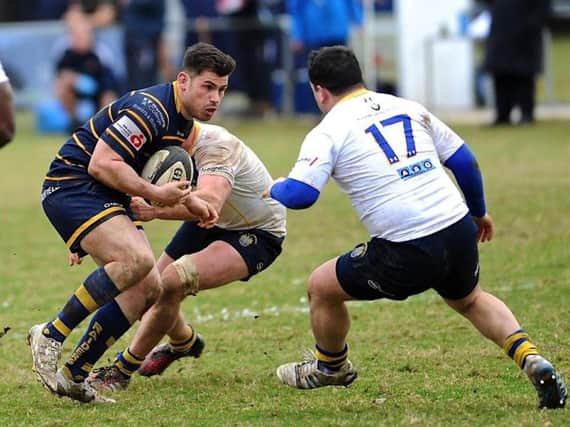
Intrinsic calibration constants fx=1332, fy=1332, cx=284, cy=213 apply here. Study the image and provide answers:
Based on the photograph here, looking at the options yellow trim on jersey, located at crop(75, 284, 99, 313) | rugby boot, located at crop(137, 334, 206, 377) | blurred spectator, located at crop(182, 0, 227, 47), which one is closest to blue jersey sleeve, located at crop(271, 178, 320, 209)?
yellow trim on jersey, located at crop(75, 284, 99, 313)

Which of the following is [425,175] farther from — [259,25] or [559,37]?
[559,37]

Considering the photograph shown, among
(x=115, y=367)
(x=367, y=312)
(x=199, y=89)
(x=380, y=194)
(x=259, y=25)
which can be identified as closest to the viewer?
(x=380, y=194)

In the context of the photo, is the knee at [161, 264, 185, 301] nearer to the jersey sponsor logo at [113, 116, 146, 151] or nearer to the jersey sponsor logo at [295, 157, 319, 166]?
the jersey sponsor logo at [113, 116, 146, 151]

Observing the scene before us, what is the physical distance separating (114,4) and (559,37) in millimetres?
8646

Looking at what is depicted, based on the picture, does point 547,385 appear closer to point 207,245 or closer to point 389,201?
point 389,201

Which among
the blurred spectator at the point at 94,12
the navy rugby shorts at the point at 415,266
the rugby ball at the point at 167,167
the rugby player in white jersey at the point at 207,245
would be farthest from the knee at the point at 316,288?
the blurred spectator at the point at 94,12

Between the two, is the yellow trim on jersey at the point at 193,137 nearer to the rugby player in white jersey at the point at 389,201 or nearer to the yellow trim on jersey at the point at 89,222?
the yellow trim on jersey at the point at 89,222

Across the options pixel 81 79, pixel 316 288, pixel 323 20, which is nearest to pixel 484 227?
pixel 316 288

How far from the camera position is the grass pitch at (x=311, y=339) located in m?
5.96

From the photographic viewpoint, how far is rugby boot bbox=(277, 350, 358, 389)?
20.8 ft

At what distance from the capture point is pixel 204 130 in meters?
6.81

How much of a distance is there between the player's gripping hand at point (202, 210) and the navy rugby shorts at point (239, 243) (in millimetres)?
520

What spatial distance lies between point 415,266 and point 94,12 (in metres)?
18.4

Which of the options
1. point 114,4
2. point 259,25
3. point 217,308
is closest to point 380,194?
point 217,308
